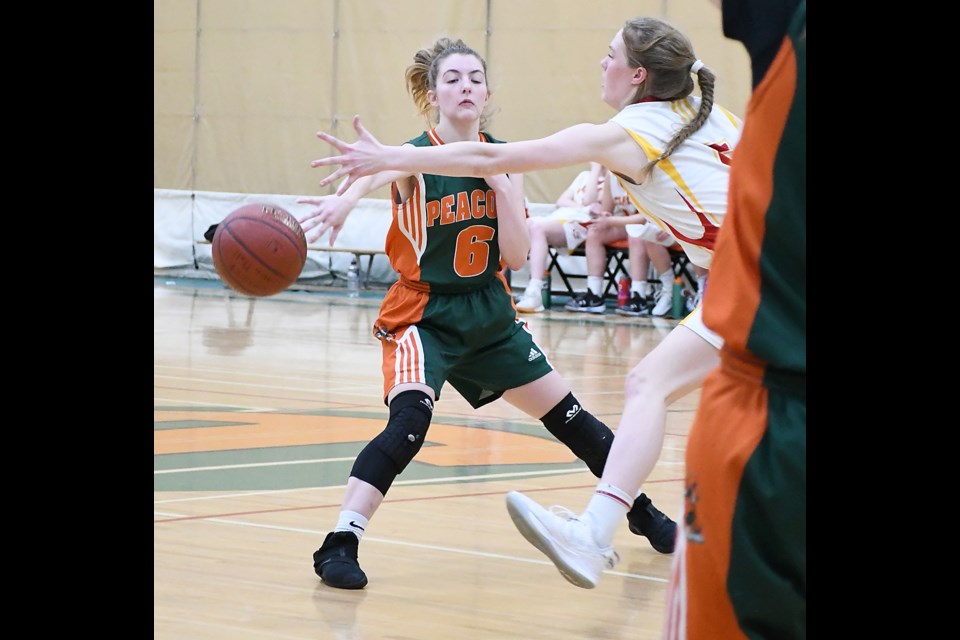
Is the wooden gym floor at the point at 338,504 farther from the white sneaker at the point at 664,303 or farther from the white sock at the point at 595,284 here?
the white sock at the point at 595,284

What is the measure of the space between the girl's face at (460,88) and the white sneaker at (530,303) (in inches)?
352

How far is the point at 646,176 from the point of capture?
3.71m

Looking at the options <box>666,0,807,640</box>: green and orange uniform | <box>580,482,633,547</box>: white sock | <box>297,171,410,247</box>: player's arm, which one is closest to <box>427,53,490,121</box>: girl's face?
<box>297,171,410,247</box>: player's arm

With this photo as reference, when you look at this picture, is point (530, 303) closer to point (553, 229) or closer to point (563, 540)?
point (553, 229)

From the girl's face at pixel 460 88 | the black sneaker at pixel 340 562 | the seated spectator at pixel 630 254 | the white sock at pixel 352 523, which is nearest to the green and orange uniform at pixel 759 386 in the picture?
the black sneaker at pixel 340 562

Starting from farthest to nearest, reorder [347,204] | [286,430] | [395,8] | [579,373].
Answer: [395,8], [579,373], [286,430], [347,204]

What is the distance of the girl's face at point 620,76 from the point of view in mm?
3824

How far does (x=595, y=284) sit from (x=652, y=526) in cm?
921

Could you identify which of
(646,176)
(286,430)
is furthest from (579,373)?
(646,176)

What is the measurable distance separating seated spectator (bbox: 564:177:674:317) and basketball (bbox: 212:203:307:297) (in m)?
8.79

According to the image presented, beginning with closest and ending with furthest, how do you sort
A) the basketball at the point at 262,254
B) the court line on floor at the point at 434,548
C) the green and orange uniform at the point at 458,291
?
the court line on floor at the point at 434,548 → the basketball at the point at 262,254 → the green and orange uniform at the point at 458,291

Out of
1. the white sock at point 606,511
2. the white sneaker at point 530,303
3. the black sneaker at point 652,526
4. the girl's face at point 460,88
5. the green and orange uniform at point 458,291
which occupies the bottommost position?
the white sneaker at point 530,303
